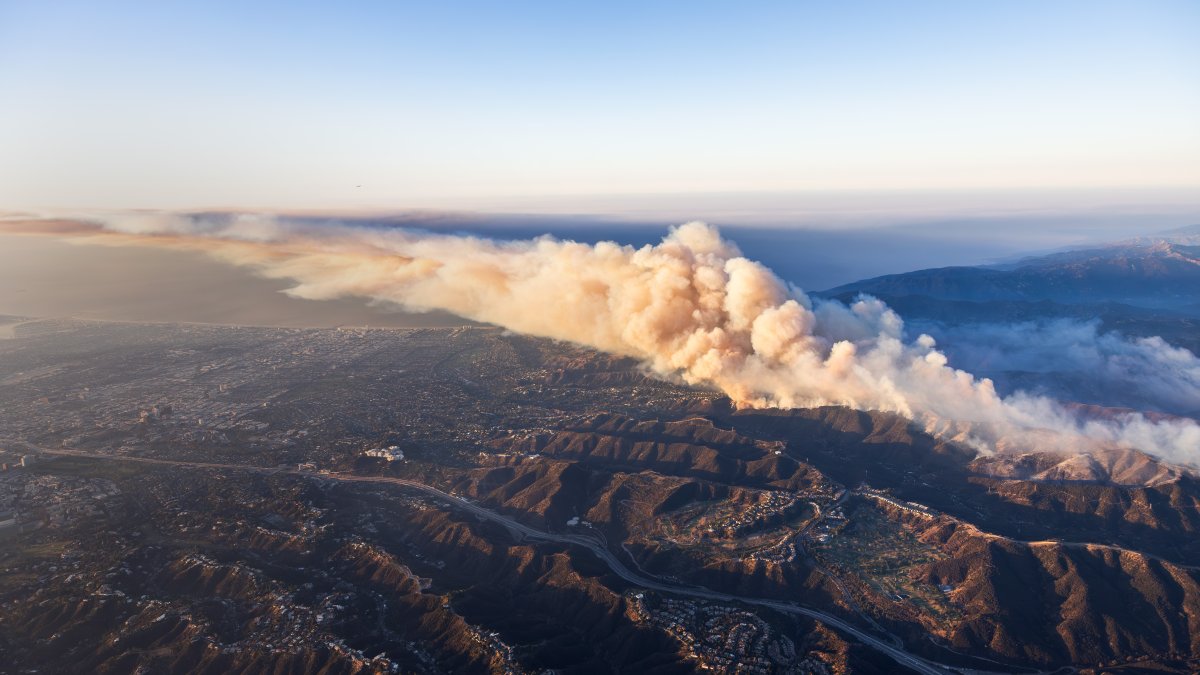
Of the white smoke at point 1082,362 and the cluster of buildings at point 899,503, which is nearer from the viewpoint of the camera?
the cluster of buildings at point 899,503

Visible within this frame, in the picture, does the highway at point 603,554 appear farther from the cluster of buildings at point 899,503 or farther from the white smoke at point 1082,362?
the white smoke at point 1082,362

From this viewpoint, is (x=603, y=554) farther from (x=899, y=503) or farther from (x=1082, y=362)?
(x=1082, y=362)

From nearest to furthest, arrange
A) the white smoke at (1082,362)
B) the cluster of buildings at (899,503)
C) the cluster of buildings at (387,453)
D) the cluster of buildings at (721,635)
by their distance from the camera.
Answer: the cluster of buildings at (721,635)
the cluster of buildings at (899,503)
the cluster of buildings at (387,453)
the white smoke at (1082,362)

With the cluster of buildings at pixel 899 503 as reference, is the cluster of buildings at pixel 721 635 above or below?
below

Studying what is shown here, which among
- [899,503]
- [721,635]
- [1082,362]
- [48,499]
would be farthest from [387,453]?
[1082,362]

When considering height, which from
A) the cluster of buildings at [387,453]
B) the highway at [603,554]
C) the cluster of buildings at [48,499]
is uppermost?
the cluster of buildings at [48,499]

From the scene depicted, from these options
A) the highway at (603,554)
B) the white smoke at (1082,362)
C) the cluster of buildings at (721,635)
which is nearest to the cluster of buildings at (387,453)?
the highway at (603,554)

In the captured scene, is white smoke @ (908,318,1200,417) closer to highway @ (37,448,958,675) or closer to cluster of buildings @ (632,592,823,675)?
highway @ (37,448,958,675)

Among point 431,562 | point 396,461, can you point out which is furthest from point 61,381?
point 431,562

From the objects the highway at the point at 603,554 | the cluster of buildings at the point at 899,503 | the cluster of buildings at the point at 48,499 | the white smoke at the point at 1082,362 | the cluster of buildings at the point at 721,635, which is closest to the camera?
the cluster of buildings at the point at 721,635
